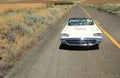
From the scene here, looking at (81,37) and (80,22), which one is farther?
(80,22)

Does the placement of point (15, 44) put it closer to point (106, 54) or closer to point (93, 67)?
point (106, 54)

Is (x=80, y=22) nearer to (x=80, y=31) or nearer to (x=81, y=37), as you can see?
(x=80, y=31)

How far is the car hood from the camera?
531 inches

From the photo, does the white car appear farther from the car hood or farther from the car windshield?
the car windshield

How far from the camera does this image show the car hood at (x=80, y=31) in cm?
1349

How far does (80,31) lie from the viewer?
13797 millimetres

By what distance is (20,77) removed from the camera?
8.73 m

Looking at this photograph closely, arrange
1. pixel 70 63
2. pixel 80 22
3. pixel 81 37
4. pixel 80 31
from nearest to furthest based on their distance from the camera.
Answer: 1. pixel 70 63
2. pixel 81 37
3. pixel 80 31
4. pixel 80 22

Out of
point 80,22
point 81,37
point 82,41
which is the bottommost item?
point 82,41

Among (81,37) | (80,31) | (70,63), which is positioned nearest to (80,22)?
(80,31)

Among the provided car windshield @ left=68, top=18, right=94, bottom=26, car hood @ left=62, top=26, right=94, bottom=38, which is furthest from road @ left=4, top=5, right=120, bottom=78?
car windshield @ left=68, top=18, right=94, bottom=26

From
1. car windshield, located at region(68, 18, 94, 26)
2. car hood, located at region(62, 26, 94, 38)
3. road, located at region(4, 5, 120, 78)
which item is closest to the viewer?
road, located at region(4, 5, 120, 78)

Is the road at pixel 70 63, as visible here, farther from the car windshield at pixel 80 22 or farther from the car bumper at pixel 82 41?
the car windshield at pixel 80 22

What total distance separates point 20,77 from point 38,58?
2929mm
